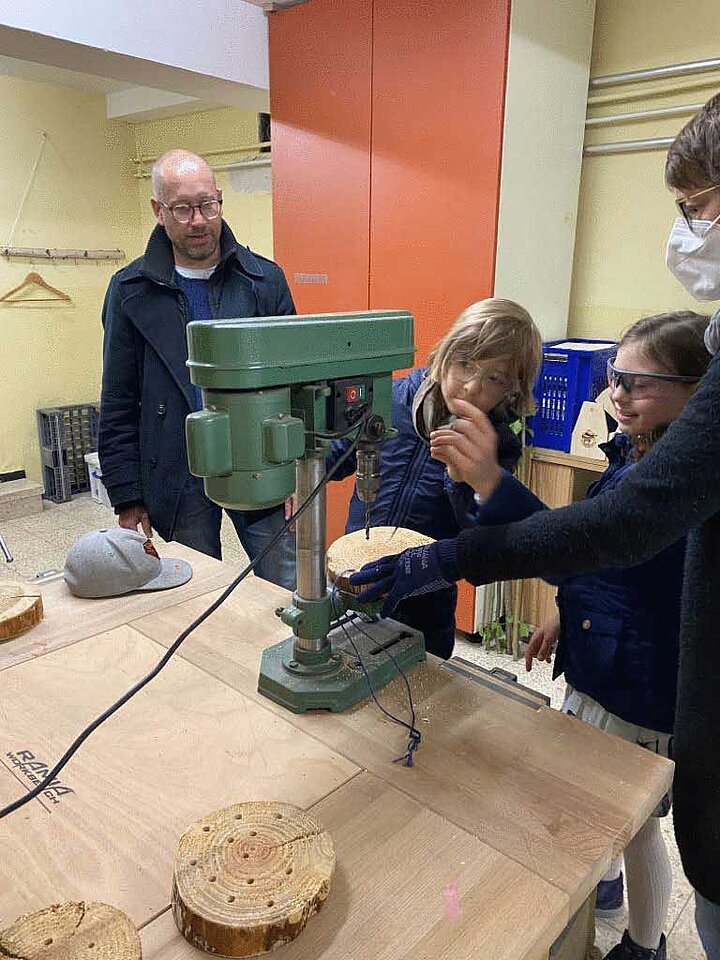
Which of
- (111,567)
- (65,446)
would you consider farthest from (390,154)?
(65,446)

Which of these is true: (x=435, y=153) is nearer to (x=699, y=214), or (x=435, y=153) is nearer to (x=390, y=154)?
(x=390, y=154)

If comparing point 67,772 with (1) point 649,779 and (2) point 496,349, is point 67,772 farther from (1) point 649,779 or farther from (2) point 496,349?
(2) point 496,349

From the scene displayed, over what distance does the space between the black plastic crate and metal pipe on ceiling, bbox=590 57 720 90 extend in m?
3.61

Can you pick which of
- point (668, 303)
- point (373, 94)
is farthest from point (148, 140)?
point (668, 303)

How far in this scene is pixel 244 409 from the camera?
2.98ft

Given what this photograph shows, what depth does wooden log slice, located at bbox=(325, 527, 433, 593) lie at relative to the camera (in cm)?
124

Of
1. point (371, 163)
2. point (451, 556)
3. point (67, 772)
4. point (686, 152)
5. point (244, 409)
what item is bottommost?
point (67, 772)

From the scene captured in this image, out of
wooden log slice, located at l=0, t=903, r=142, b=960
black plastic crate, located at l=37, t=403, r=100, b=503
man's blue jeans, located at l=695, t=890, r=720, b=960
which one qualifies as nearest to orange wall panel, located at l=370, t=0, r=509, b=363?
man's blue jeans, located at l=695, t=890, r=720, b=960

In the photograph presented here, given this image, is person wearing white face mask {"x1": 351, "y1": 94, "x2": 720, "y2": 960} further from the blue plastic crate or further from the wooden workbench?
the blue plastic crate

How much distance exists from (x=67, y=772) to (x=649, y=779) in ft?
2.50

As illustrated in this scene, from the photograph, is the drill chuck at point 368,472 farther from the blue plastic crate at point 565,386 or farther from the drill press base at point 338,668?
the blue plastic crate at point 565,386

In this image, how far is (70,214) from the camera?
4945mm

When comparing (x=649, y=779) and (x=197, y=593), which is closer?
(x=649, y=779)

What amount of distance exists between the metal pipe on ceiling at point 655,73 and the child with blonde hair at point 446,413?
1.71 m
